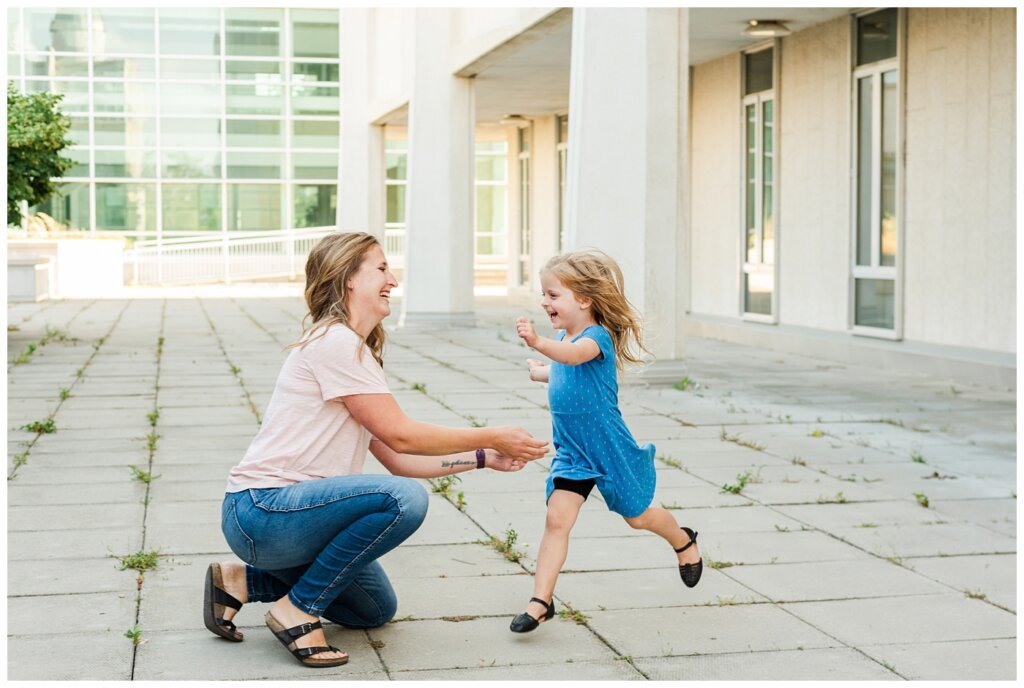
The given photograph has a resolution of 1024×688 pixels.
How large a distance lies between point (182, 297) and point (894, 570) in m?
25.5

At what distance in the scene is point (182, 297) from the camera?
1164 inches

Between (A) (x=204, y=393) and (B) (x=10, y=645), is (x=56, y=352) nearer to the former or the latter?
(A) (x=204, y=393)

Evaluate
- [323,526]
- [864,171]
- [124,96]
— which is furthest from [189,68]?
[323,526]

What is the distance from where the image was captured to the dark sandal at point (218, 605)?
448 cm

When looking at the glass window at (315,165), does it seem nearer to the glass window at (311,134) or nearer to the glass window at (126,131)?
the glass window at (311,134)

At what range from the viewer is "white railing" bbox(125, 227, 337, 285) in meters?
35.2

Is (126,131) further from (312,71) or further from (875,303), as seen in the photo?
(875,303)

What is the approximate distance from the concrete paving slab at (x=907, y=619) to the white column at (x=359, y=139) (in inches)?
905

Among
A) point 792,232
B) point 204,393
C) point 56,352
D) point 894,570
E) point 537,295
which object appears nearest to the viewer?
point 894,570

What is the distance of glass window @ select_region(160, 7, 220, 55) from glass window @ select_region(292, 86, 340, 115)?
8.34 ft

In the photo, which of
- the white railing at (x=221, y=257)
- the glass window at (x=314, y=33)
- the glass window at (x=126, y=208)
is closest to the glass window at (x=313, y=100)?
the glass window at (x=314, y=33)

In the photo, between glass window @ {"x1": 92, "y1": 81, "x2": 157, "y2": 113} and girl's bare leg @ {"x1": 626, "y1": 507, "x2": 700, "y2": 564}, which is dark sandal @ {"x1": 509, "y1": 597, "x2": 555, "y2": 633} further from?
glass window @ {"x1": 92, "y1": 81, "x2": 157, "y2": 113}

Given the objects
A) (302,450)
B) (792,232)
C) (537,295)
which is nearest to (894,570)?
(302,450)

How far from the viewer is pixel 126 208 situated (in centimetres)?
3828
